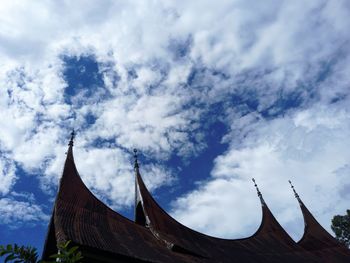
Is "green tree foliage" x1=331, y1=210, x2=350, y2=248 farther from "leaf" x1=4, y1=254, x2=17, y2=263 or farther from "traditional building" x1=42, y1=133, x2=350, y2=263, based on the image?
"leaf" x1=4, y1=254, x2=17, y2=263

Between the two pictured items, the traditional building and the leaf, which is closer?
the leaf

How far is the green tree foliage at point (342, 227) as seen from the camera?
35.3 meters

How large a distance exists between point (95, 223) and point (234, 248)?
27.8 ft

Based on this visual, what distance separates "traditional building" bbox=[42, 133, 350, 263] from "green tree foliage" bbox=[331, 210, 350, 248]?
17485 mm

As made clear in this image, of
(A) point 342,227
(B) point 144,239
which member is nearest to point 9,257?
(B) point 144,239

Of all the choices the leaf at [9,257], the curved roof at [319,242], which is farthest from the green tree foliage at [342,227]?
the leaf at [9,257]

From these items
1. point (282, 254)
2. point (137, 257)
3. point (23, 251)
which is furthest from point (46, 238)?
point (282, 254)

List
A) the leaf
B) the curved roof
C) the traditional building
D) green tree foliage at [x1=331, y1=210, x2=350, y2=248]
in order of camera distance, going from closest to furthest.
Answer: the leaf → the traditional building → the curved roof → green tree foliage at [x1=331, y1=210, x2=350, y2=248]

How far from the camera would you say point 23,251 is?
251 centimetres

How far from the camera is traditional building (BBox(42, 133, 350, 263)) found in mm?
8133

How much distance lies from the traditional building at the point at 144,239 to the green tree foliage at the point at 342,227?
17.5 meters

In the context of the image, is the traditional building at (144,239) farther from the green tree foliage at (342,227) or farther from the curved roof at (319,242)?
the green tree foliage at (342,227)

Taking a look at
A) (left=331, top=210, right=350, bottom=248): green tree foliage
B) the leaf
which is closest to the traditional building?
the leaf

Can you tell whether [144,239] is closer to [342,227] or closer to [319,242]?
[319,242]
